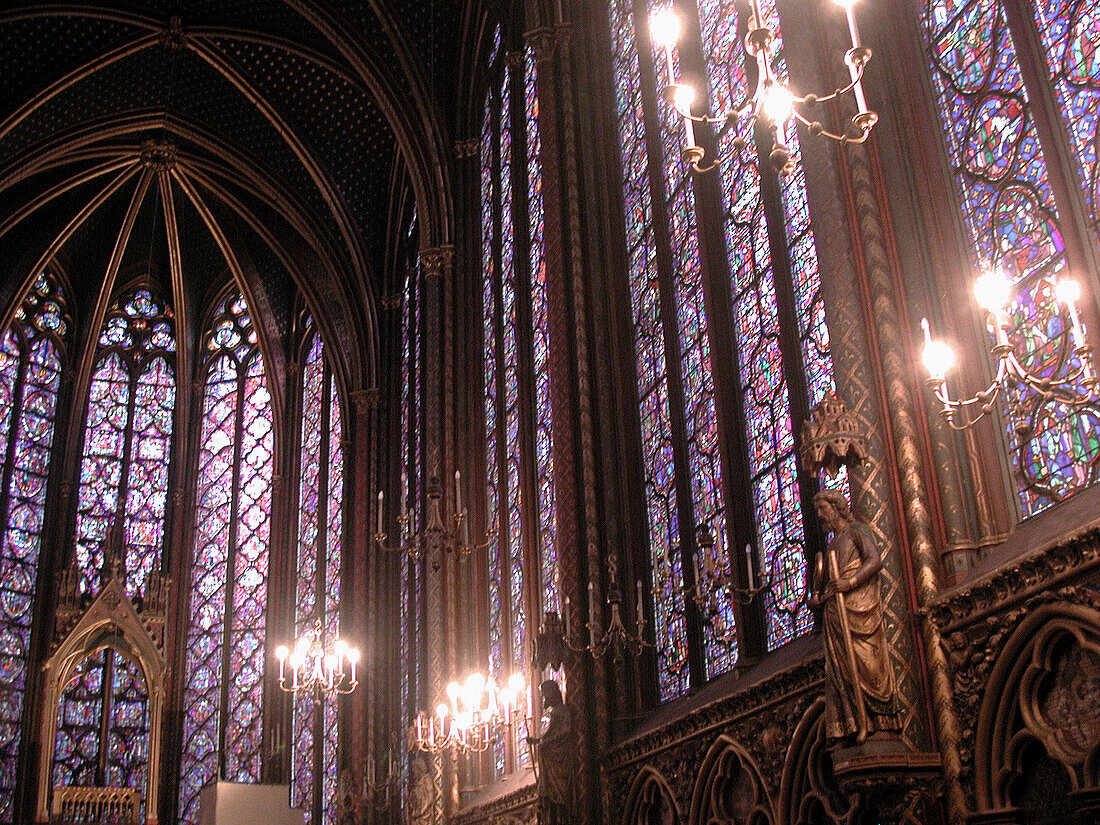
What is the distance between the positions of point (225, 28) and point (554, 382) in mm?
10899

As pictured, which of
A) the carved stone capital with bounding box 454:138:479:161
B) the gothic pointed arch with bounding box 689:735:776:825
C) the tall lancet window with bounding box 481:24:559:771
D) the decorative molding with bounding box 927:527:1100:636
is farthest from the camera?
the carved stone capital with bounding box 454:138:479:161

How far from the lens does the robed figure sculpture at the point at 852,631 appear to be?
24.9 ft

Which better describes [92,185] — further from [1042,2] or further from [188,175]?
[1042,2]

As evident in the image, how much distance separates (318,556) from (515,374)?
28.5ft

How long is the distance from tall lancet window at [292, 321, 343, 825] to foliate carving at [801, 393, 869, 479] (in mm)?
14562

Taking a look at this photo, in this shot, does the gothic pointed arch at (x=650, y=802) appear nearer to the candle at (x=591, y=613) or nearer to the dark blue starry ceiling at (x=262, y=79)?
the candle at (x=591, y=613)

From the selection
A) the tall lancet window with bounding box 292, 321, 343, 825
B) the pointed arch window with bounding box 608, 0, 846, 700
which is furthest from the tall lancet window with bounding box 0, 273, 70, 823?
the pointed arch window with bounding box 608, 0, 846, 700

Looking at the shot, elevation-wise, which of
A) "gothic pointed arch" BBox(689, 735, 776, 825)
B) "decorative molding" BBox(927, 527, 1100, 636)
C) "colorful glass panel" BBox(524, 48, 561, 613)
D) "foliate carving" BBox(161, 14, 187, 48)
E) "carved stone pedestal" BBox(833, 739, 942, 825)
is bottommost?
"carved stone pedestal" BBox(833, 739, 942, 825)

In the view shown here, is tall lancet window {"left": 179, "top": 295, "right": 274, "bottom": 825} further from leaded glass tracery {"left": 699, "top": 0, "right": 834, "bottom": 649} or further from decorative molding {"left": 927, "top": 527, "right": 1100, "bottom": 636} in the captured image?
decorative molding {"left": 927, "top": 527, "right": 1100, "bottom": 636}

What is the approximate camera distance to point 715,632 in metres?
11.2

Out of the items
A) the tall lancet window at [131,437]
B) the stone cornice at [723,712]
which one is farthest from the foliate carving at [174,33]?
the stone cornice at [723,712]

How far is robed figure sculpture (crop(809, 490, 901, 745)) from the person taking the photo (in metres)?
7.58

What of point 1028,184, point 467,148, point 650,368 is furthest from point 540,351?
point 1028,184

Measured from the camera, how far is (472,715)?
15.1 m
